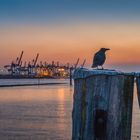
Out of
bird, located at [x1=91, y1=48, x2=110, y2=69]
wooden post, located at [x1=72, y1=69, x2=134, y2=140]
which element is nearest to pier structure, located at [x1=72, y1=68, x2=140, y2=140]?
wooden post, located at [x1=72, y1=69, x2=134, y2=140]

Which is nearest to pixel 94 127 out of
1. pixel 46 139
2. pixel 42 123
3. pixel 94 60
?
pixel 94 60

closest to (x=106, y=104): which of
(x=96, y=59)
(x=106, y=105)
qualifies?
(x=106, y=105)

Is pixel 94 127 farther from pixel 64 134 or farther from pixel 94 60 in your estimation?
pixel 64 134

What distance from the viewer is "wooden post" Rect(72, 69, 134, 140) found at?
478cm

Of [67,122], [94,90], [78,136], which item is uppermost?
[94,90]

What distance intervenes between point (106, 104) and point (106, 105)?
0.01 meters

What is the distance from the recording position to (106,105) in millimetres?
4805

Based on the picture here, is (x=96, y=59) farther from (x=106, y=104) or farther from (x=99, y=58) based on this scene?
(x=106, y=104)

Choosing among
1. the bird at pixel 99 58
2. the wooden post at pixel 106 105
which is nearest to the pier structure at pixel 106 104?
the wooden post at pixel 106 105

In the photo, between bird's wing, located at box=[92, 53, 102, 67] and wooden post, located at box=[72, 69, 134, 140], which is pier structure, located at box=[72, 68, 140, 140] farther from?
bird's wing, located at box=[92, 53, 102, 67]

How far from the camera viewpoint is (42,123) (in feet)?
59.7

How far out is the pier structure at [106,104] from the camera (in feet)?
15.7

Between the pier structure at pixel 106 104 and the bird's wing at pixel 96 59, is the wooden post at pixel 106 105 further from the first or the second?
the bird's wing at pixel 96 59

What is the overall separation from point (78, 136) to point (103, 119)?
36 centimetres
